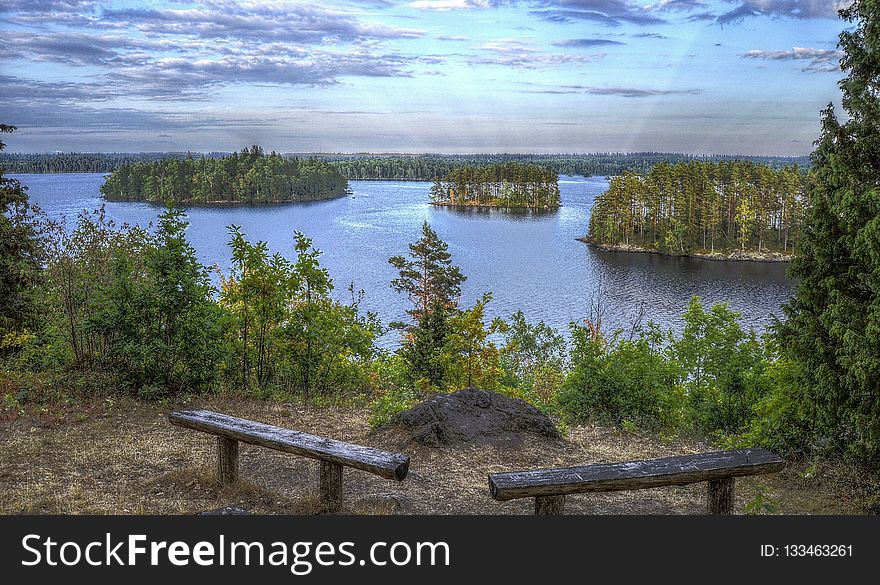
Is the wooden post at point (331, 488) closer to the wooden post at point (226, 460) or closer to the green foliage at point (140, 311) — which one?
the wooden post at point (226, 460)

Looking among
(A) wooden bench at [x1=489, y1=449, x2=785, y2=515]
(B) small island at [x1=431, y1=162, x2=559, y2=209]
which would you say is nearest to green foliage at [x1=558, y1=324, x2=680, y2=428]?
Answer: (A) wooden bench at [x1=489, y1=449, x2=785, y2=515]

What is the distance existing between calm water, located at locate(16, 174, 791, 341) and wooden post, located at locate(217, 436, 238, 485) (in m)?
17.2

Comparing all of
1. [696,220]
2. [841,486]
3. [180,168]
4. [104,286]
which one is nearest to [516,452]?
[841,486]

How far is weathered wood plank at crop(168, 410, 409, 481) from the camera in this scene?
16.8 ft

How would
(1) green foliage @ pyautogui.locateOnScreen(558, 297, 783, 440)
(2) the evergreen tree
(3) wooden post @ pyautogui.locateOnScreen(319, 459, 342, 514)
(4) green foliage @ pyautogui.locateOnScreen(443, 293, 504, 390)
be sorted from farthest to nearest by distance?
(2) the evergreen tree
(4) green foliage @ pyautogui.locateOnScreen(443, 293, 504, 390)
(1) green foliage @ pyautogui.locateOnScreen(558, 297, 783, 440)
(3) wooden post @ pyautogui.locateOnScreen(319, 459, 342, 514)

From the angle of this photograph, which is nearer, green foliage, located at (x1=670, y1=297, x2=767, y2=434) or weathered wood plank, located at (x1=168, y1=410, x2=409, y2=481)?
weathered wood plank, located at (x1=168, y1=410, x2=409, y2=481)

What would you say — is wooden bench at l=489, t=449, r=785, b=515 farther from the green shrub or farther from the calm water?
the calm water

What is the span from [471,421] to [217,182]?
103022 mm

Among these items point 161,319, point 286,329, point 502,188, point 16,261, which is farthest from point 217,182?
point 161,319

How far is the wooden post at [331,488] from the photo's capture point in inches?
219

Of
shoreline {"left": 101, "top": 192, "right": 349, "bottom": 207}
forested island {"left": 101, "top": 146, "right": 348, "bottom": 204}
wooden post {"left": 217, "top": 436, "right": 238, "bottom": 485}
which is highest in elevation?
forested island {"left": 101, "top": 146, "right": 348, "bottom": 204}

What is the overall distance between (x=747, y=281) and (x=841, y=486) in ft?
154

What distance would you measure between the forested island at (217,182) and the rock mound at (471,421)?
9832 centimetres
